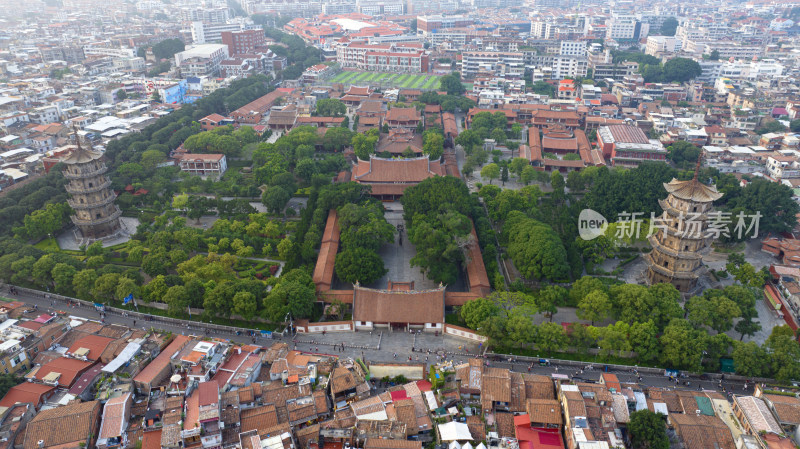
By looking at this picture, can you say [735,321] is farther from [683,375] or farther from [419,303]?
[419,303]

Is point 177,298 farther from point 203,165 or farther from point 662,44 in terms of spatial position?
point 662,44

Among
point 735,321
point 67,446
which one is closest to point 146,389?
point 67,446

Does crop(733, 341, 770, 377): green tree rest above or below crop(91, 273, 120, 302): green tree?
below

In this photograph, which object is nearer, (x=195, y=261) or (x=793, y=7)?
(x=195, y=261)

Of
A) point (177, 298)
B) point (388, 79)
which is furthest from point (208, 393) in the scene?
point (388, 79)

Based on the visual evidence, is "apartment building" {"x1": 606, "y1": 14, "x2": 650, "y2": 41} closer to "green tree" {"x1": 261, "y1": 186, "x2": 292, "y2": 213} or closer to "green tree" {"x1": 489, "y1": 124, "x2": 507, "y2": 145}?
"green tree" {"x1": 489, "y1": 124, "x2": 507, "y2": 145}

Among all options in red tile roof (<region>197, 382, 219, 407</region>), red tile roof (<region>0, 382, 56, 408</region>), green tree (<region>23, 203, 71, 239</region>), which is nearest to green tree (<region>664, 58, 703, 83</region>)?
red tile roof (<region>197, 382, 219, 407</region>)
